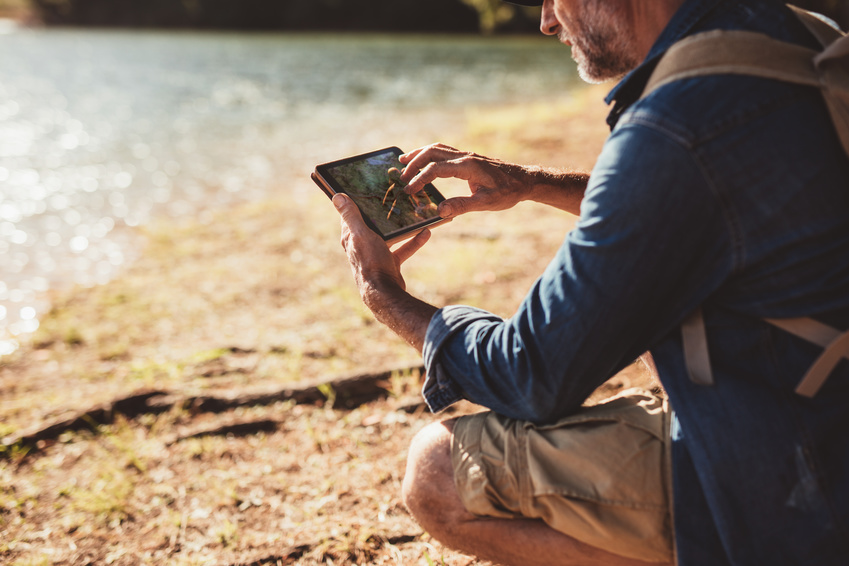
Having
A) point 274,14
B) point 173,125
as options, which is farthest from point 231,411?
point 274,14

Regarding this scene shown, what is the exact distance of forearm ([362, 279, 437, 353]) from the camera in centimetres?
171

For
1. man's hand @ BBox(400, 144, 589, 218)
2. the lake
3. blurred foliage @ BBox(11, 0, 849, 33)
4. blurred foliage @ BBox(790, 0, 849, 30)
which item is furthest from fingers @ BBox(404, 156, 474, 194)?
blurred foliage @ BBox(11, 0, 849, 33)

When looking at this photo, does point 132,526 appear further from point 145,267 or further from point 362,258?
point 145,267

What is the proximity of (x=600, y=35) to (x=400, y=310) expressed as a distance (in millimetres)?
826

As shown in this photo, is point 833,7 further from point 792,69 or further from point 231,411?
point 792,69

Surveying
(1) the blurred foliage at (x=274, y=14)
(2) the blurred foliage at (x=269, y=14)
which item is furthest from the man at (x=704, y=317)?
(1) the blurred foliage at (x=274, y=14)

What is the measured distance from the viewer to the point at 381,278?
6.08ft

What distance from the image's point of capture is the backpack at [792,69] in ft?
4.03

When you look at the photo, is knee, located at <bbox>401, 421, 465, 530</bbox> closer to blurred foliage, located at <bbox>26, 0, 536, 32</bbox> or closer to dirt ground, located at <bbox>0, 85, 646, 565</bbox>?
dirt ground, located at <bbox>0, 85, 646, 565</bbox>

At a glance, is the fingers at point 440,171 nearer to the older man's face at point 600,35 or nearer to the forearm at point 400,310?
the forearm at point 400,310

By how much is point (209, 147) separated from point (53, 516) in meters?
10.1

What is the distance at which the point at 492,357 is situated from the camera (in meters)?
1.49

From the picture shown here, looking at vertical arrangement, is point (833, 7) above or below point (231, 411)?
above

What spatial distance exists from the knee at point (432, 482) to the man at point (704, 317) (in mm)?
110
